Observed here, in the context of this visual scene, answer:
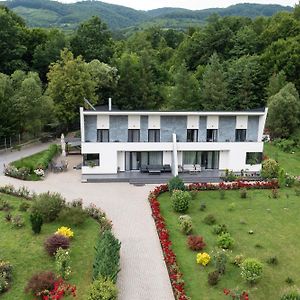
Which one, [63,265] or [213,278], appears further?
[63,265]

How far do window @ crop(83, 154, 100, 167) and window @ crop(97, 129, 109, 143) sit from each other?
149 centimetres

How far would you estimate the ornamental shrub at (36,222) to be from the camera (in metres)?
21.7

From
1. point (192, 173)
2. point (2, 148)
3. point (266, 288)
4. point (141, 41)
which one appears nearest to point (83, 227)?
point (266, 288)

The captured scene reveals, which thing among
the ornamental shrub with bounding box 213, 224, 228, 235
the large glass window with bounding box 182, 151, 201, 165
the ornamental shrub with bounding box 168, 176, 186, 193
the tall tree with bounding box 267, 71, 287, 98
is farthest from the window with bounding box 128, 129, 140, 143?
the tall tree with bounding box 267, 71, 287, 98

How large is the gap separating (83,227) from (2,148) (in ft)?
61.5

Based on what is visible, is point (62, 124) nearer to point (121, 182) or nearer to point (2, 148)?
Answer: point (2, 148)

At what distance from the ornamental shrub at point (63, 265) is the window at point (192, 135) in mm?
18186

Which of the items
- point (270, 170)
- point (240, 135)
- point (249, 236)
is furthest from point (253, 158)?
point (249, 236)

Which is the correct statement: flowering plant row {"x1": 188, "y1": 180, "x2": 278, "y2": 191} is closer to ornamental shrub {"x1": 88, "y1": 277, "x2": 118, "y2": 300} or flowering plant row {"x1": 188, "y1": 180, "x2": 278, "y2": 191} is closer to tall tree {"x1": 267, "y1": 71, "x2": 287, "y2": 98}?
ornamental shrub {"x1": 88, "y1": 277, "x2": 118, "y2": 300}

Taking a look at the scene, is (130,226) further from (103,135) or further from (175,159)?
(103,135)

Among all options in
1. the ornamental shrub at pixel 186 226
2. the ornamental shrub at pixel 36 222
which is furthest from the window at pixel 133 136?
the ornamental shrub at pixel 36 222

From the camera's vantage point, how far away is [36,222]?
71.2ft

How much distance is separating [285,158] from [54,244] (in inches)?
1027

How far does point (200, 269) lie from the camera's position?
1877 cm
